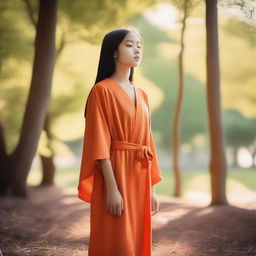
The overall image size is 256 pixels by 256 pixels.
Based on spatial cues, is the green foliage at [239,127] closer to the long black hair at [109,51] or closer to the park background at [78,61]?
the park background at [78,61]

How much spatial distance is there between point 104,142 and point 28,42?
622cm

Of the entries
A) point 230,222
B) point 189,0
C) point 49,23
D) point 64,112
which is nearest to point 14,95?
point 64,112

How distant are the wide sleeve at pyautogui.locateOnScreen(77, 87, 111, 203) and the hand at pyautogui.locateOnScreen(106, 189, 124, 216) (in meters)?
0.18

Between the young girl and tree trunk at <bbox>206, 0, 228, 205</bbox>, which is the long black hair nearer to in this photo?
the young girl

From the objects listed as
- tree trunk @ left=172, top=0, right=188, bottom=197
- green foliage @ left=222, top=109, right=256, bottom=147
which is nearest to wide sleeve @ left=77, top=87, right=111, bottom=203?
tree trunk @ left=172, top=0, right=188, bottom=197

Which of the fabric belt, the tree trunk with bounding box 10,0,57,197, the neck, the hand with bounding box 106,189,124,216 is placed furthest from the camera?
the tree trunk with bounding box 10,0,57,197

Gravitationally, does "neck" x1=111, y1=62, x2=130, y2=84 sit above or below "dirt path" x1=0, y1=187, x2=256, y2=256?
above

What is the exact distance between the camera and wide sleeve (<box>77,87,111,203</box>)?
2.35 m

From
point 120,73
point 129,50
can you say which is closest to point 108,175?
point 120,73

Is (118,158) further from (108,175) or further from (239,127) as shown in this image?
(239,127)

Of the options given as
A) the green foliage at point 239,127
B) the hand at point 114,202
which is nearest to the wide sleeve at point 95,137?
the hand at point 114,202

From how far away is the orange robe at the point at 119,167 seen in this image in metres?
2.38

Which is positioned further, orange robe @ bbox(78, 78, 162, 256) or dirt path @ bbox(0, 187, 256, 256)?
dirt path @ bbox(0, 187, 256, 256)

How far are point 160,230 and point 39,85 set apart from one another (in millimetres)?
2707
